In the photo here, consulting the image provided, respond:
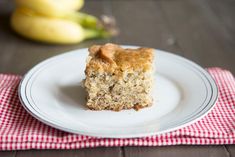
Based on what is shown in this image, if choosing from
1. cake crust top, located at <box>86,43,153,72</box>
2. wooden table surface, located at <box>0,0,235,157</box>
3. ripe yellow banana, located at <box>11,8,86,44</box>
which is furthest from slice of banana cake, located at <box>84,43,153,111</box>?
ripe yellow banana, located at <box>11,8,86,44</box>

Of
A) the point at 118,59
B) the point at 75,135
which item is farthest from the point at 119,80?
the point at 75,135

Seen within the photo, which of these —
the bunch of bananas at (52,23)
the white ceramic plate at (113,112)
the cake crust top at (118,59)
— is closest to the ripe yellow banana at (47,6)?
the bunch of bananas at (52,23)

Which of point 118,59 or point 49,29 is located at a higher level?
point 118,59

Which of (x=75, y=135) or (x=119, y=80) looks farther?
(x=119, y=80)

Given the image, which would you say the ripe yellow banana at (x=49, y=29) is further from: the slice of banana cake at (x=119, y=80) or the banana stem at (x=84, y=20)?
the slice of banana cake at (x=119, y=80)

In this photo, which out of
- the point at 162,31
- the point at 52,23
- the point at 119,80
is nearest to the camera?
the point at 119,80

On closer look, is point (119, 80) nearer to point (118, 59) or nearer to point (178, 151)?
point (118, 59)

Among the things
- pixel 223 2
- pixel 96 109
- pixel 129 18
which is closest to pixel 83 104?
pixel 96 109
